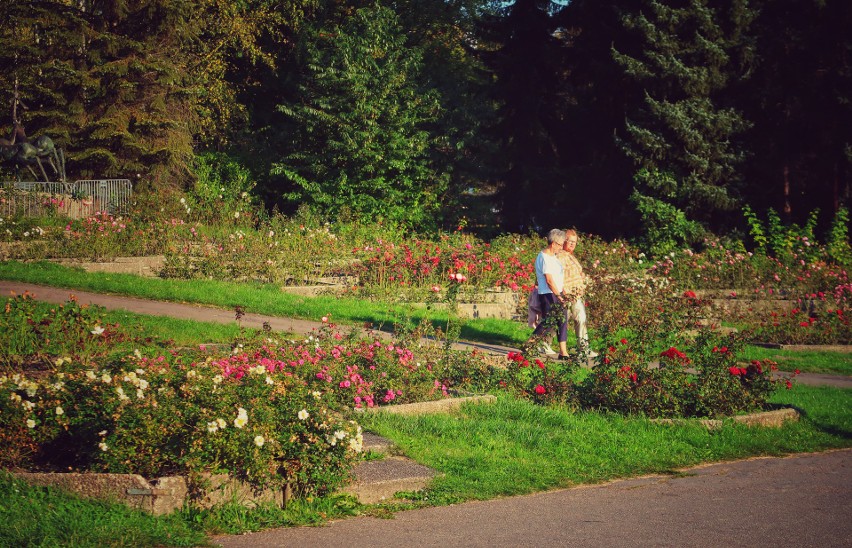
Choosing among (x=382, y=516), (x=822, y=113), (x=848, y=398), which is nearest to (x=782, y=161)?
(x=822, y=113)

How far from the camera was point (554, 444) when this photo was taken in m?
8.11

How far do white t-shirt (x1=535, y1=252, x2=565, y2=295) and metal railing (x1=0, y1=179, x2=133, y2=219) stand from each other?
40.5ft

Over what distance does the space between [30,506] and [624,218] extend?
974 inches

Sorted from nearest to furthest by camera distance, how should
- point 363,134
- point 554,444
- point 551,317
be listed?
point 554,444
point 551,317
point 363,134

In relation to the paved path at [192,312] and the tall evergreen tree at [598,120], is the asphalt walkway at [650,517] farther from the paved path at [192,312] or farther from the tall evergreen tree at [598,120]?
the tall evergreen tree at [598,120]

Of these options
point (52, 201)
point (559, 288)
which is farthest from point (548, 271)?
point (52, 201)

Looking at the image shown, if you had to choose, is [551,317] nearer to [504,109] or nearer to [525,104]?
[525,104]

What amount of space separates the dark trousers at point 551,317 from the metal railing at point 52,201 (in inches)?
487

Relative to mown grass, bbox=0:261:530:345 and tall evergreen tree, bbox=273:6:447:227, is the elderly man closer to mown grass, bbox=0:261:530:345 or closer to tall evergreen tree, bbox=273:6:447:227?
mown grass, bbox=0:261:530:345

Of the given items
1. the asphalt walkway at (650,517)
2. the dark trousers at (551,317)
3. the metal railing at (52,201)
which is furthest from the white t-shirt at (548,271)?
the metal railing at (52,201)

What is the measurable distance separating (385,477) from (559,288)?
6.45 m

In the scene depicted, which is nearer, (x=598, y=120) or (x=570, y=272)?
(x=570, y=272)

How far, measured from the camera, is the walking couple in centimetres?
1255

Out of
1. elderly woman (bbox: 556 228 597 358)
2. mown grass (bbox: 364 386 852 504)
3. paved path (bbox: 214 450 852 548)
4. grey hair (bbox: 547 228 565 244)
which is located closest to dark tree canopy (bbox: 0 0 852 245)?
elderly woman (bbox: 556 228 597 358)
